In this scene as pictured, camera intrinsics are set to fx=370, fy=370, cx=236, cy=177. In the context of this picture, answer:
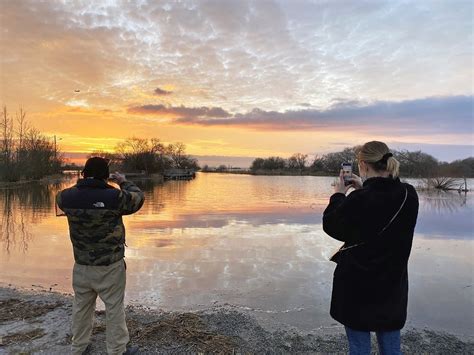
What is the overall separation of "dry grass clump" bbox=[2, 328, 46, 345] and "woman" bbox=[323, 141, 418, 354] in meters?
3.80

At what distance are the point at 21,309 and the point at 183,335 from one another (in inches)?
109

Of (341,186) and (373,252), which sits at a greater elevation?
(341,186)

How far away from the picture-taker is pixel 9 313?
5.38 m

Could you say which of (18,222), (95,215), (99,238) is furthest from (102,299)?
(18,222)

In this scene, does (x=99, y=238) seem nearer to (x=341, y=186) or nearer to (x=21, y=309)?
(x=341, y=186)

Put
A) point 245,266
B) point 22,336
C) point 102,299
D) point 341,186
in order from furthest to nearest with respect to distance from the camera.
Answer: point 245,266 < point 22,336 < point 102,299 < point 341,186

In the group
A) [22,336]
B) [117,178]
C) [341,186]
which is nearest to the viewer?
[341,186]

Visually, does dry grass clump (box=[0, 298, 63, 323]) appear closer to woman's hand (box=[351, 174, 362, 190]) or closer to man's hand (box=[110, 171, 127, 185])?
man's hand (box=[110, 171, 127, 185])

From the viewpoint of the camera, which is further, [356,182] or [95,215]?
[95,215]

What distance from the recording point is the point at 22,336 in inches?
178

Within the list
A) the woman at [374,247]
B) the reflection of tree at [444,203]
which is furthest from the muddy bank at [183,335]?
the reflection of tree at [444,203]

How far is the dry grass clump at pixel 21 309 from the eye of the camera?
5242 mm

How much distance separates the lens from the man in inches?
136

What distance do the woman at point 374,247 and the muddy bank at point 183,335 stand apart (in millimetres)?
2165
